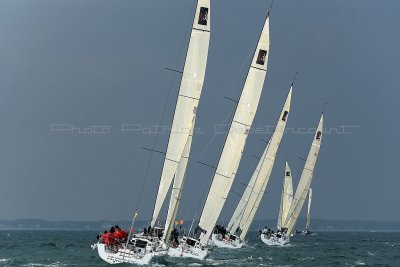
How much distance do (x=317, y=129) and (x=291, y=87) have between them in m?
19.2

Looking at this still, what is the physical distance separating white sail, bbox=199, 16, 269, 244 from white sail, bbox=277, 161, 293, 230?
140 ft

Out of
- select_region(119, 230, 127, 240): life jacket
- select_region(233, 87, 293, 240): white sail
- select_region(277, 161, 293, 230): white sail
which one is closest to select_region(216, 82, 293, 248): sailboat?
select_region(233, 87, 293, 240): white sail

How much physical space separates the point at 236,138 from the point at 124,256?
14.7 meters

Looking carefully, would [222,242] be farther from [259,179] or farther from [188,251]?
[188,251]

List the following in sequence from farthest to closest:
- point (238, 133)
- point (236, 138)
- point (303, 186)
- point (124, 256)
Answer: point (303, 186) → point (238, 133) → point (236, 138) → point (124, 256)

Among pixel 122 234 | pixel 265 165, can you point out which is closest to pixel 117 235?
pixel 122 234

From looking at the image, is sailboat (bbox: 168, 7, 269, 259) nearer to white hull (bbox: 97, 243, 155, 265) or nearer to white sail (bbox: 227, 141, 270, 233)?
white hull (bbox: 97, 243, 155, 265)

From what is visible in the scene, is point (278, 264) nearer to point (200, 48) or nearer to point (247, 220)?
point (200, 48)

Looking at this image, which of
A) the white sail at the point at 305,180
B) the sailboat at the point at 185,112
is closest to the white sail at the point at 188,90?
the sailboat at the point at 185,112

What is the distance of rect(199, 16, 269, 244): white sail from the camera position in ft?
173

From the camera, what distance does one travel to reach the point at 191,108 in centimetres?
4838

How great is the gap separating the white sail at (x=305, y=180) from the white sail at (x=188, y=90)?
4562cm

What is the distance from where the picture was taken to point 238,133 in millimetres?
53969

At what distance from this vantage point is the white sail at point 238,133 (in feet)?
173
